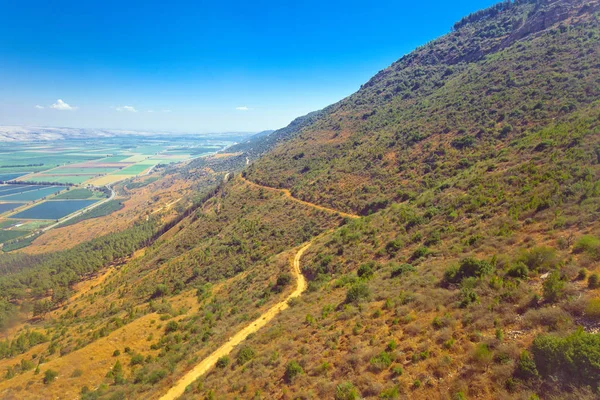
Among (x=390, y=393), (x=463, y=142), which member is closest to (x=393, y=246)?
(x=390, y=393)

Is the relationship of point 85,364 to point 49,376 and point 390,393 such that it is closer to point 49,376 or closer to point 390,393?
point 49,376

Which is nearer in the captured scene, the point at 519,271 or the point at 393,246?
the point at 519,271

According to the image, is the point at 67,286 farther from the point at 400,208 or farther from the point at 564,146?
the point at 564,146

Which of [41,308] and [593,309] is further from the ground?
[593,309]

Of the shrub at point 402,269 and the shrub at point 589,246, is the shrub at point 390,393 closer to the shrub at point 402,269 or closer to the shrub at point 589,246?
the shrub at point 589,246

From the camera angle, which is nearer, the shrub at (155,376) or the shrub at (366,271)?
the shrub at (155,376)

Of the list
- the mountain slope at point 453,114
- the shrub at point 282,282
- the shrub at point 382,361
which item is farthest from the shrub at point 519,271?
the mountain slope at point 453,114

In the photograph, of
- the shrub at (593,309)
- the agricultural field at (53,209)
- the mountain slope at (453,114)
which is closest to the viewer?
the shrub at (593,309)
